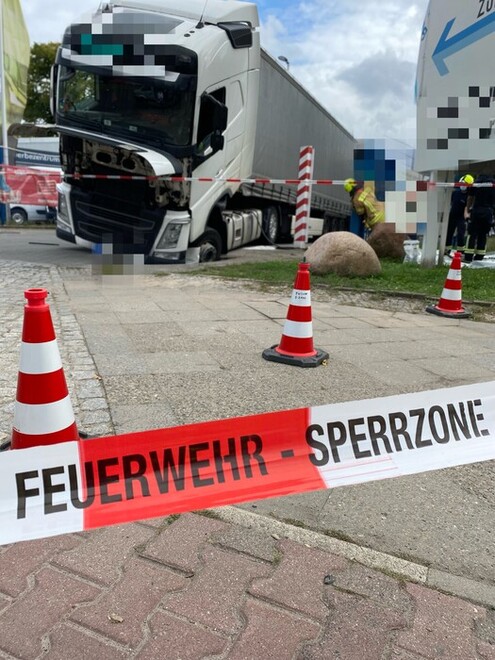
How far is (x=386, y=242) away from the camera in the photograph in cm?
1230

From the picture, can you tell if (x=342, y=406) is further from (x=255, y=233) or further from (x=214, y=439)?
(x=255, y=233)

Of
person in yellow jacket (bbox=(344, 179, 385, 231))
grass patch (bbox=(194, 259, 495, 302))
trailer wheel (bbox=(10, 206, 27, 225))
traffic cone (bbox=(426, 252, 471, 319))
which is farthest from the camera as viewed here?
trailer wheel (bbox=(10, 206, 27, 225))

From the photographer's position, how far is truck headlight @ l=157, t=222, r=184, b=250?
9.12 m

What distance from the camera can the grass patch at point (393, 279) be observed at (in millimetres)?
7875

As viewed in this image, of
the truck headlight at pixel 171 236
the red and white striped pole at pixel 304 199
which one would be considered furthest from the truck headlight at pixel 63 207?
the red and white striped pole at pixel 304 199

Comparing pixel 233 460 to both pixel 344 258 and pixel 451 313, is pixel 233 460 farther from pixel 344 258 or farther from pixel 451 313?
pixel 344 258

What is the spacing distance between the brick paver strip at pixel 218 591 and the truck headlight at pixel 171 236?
24.8 ft

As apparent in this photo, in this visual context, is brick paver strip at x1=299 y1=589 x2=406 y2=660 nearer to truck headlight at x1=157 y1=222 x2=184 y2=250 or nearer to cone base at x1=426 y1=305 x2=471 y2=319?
cone base at x1=426 y1=305 x2=471 y2=319

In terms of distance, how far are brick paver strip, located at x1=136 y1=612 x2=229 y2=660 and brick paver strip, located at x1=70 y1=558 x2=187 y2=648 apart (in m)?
0.05

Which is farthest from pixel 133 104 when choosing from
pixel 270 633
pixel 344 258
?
pixel 270 633

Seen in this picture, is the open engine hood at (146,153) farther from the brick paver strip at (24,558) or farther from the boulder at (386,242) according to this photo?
the brick paver strip at (24,558)

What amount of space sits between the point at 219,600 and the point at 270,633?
218 millimetres

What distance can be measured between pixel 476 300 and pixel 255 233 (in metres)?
7.30

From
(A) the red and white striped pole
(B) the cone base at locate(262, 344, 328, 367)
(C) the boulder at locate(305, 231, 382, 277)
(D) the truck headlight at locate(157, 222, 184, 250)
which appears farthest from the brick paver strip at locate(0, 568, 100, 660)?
(A) the red and white striped pole
